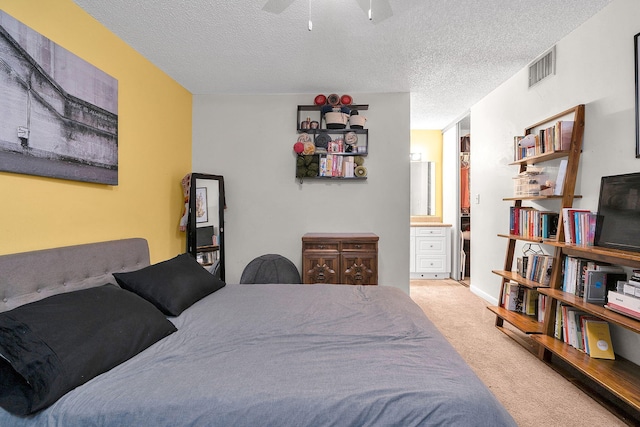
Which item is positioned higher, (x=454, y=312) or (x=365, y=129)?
(x=365, y=129)

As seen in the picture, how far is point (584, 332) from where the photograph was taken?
90.3 inches

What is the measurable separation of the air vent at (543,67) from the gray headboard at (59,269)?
389 cm

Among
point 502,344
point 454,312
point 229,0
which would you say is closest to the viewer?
point 229,0

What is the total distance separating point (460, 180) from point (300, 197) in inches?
117

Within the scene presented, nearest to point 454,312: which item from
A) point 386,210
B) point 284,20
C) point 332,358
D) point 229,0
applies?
point 386,210

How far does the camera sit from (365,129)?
3.82 m

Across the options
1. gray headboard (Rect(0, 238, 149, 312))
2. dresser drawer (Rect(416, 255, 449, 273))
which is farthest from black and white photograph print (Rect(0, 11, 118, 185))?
dresser drawer (Rect(416, 255, 449, 273))

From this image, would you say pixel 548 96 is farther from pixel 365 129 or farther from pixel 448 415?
pixel 448 415

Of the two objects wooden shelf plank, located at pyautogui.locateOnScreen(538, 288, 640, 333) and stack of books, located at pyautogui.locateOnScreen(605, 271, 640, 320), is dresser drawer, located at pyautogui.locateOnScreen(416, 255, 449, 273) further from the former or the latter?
stack of books, located at pyautogui.locateOnScreen(605, 271, 640, 320)

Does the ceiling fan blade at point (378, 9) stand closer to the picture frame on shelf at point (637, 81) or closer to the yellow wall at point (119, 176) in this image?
the picture frame on shelf at point (637, 81)

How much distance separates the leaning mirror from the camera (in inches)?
132

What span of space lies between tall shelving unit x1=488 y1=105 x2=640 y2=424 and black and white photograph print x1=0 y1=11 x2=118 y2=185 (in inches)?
134

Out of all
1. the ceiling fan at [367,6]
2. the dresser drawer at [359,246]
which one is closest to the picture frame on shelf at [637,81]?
the ceiling fan at [367,6]

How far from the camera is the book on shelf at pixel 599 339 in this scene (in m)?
2.19
